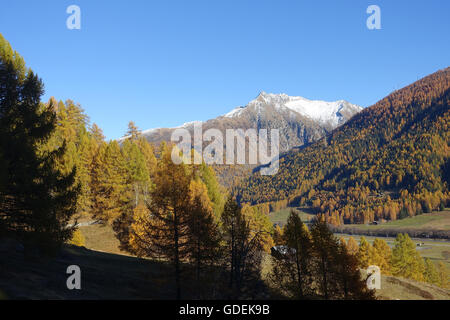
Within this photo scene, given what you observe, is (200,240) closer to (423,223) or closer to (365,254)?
(365,254)

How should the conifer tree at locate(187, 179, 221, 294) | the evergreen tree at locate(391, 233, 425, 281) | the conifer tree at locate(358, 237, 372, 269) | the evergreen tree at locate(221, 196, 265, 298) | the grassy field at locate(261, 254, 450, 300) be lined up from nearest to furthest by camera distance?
the conifer tree at locate(187, 179, 221, 294)
the evergreen tree at locate(221, 196, 265, 298)
the grassy field at locate(261, 254, 450, 300)
the conifer tree at locate(358, 237, 372, 269)
the evergreen tree at locate(391, 233, 425, 281)

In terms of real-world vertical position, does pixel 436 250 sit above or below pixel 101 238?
below

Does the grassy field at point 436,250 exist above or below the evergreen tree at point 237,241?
below

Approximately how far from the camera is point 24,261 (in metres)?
19.0

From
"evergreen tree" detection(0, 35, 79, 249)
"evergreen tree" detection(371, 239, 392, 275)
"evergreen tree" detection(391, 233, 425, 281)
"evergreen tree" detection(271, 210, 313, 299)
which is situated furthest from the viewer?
"evergreen tree" detection(391, 233, 425, 281)

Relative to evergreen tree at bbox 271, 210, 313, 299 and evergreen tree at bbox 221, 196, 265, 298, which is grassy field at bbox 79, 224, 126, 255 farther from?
evergreen tree at bbox 271, 210, 313, 299

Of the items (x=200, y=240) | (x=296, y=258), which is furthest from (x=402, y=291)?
(x=200, y=240)

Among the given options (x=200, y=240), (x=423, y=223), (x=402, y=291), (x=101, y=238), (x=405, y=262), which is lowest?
(x=423, y=223)

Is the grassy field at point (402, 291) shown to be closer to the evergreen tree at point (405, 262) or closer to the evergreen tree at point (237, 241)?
the evergreen tree at point (237, 241)

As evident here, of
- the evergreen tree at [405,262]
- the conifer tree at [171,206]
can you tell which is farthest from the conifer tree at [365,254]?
the conifer tree at [171,206]

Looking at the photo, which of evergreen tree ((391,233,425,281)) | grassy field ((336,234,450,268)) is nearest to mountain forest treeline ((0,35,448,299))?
evergreen tree ((391,233,425,281))

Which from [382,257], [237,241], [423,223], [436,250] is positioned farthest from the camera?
[423,223]
